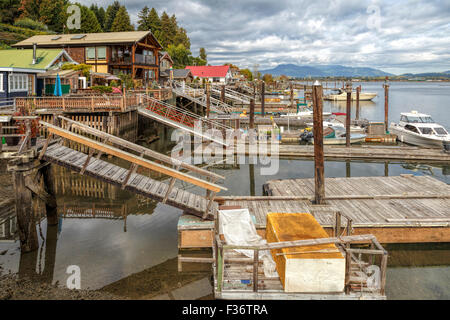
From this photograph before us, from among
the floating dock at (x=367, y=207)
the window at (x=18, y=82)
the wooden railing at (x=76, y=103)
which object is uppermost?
the window at (x=18, y=82)

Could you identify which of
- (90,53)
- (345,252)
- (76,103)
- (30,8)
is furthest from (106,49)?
(30,8)

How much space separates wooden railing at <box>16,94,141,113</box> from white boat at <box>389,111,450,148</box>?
24.4m

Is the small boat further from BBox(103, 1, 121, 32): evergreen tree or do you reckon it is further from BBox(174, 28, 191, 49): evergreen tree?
BBox(174, 28, 191, 49): evergreen tree

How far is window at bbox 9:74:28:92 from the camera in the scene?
24906 mm

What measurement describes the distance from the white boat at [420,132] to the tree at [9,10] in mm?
82582

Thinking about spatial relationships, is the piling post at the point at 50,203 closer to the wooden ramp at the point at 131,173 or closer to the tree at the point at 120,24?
the wooden ramp at the point at 131,173

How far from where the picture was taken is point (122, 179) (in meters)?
11.1

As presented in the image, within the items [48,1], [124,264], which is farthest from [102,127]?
[48,1]

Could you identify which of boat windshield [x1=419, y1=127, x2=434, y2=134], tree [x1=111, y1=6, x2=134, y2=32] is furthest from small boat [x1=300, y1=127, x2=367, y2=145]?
tree [x1=111, y1=6, x2=134, y2=32]

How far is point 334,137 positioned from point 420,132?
23.1 ft

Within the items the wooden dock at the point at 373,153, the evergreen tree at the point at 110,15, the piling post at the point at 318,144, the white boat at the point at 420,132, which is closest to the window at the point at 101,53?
the wooden dock at the point at 373,153

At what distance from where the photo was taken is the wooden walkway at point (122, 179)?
11016 millimetres

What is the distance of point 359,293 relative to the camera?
24.1 ft
